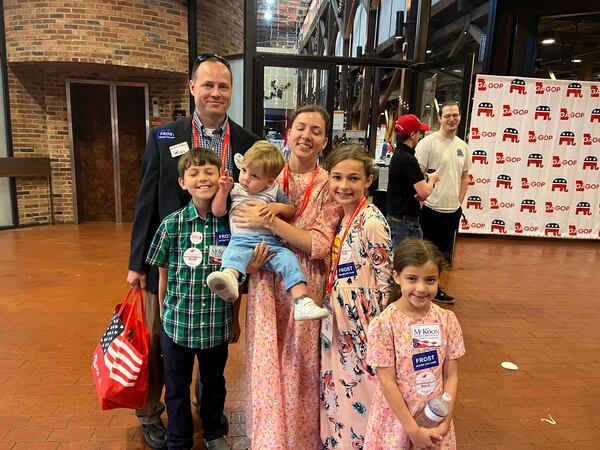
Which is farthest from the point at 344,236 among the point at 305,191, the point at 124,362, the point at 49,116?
the point at 49,116

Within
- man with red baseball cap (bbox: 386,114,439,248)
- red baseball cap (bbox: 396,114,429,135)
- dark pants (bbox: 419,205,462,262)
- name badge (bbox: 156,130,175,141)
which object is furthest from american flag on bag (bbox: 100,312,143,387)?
dark pants (bbox: 419,205,462,262)

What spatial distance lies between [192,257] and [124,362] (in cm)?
57

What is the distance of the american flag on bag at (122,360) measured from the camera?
1900mm

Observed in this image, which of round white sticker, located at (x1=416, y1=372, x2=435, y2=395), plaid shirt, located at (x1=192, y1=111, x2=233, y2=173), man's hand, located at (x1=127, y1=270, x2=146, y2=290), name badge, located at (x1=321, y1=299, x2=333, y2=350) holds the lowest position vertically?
round white sticker, located at (x1=416, y1=372, x2=435, y2=395)

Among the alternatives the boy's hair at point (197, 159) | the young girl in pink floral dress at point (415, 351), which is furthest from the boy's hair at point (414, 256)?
the boy's hair at point (197, 159)

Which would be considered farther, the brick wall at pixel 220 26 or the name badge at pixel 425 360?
the brick wall at pixel 220 26

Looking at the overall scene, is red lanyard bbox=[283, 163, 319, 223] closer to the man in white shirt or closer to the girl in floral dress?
the girl in floral dress

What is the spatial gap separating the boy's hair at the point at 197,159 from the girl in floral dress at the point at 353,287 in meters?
0.48

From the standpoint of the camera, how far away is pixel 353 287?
1.68 meters

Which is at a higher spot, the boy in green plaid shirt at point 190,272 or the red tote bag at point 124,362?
the boy in green plaid shirt at point 190,272

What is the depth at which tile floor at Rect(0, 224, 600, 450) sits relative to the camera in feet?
7.72

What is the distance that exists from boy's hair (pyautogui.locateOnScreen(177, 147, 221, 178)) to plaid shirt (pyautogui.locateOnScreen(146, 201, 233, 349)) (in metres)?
0.18

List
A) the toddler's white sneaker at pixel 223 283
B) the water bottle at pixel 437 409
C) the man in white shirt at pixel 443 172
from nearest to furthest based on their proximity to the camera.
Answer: the water bottle at pixel 437 409, the toddler's white sneaker at pixel 223 283, the man in white shirt at pixel 443 172

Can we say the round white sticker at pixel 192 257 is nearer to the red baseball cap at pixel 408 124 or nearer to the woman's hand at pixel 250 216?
the woman's hand at pixel 250 216
